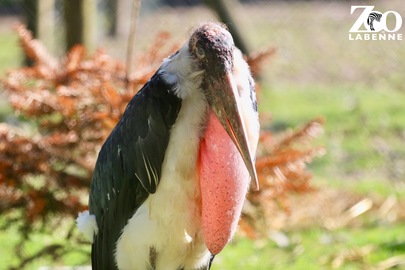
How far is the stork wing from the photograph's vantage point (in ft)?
10.8

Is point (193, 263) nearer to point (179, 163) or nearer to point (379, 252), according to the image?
point (179, 163)

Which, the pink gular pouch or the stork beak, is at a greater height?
the stork beak

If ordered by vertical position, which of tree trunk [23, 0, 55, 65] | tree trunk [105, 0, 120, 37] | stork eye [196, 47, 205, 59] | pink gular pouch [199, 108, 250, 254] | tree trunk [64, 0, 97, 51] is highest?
stork eye [196, 47, 205, 59]

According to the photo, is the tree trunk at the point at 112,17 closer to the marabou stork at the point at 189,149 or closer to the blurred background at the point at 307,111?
the blurred background at the point at 307,111

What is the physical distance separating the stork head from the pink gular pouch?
0.08 metres

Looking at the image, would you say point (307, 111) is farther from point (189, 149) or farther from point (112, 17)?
point (189, 149)

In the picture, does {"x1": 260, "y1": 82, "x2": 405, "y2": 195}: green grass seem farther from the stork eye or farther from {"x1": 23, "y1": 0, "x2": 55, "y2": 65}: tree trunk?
the stork eye

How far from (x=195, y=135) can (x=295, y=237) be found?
2.75m

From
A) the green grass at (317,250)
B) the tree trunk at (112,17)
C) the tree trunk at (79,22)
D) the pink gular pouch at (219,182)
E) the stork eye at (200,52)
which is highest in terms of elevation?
the stork eye at (200,52)

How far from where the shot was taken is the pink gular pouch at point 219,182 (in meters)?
3.28

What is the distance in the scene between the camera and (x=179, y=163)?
3322mm

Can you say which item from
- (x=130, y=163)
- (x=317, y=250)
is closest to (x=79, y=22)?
(x=317, y=250)

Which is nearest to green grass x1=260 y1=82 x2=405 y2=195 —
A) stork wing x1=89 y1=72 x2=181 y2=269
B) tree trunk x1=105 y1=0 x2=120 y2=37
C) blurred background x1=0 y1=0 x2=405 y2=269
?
blurred background x1=0 y1=0 x2=405 y2=269

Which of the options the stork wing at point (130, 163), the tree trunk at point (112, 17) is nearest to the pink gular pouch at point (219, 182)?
the stork wing at point (130, 163)
